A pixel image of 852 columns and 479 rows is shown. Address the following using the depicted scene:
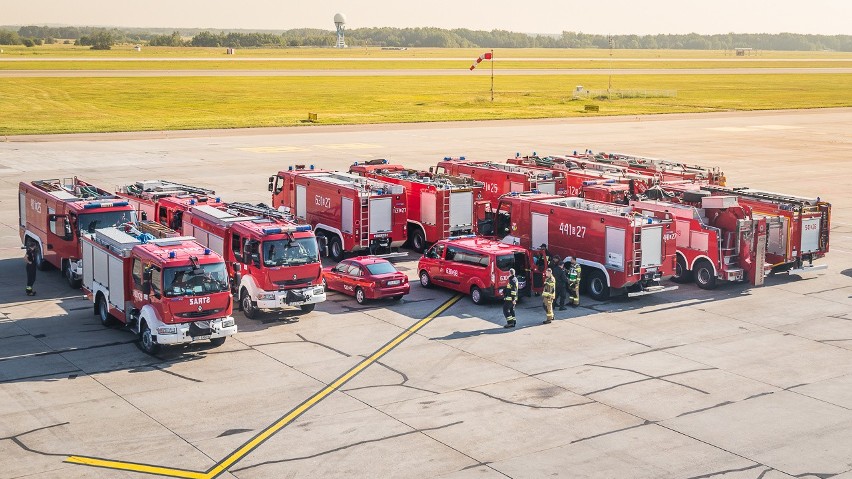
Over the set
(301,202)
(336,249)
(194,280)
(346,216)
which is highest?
(301,202)

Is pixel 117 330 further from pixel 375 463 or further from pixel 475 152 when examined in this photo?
pixel 475 152

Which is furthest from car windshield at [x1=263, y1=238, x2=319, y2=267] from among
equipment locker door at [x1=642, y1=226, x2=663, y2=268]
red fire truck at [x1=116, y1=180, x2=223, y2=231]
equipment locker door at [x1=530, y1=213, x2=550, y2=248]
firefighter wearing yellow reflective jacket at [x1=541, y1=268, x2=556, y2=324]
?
equipment locker door at [x1=642, y1=226, x2=663, y2=268]

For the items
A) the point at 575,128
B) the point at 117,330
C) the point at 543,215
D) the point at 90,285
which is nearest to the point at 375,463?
the point at 117,330

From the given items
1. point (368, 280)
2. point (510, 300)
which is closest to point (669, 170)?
point (368, 280)

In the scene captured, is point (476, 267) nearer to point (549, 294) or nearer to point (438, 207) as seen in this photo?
point (549, 294)

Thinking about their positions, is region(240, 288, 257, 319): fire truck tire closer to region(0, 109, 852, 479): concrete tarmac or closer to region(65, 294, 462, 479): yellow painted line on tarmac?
region(0, 109, 852, 479): concrete tarmac

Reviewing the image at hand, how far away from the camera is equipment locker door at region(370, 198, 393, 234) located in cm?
3953

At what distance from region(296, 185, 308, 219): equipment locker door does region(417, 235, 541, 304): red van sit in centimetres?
844

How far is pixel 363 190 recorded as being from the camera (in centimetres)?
3966

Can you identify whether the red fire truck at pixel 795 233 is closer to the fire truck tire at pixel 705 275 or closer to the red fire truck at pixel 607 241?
the fire truck tire at pixel 705 275

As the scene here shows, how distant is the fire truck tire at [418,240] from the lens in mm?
41625

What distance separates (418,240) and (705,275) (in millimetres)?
11782

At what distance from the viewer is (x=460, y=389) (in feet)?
80.6

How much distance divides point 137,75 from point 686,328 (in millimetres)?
130867
